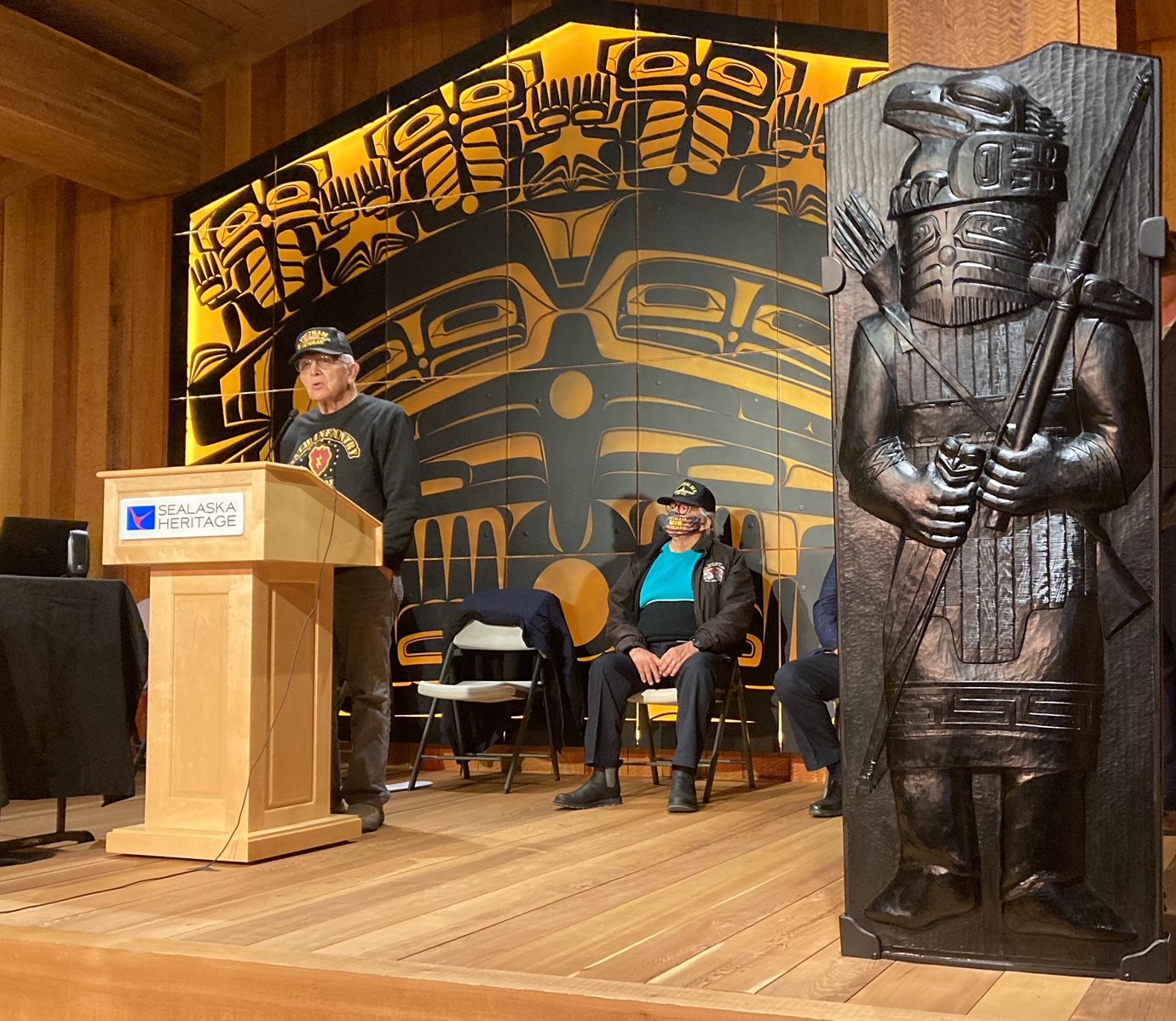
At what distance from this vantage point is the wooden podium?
3.71 m

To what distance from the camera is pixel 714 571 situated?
5.59 m

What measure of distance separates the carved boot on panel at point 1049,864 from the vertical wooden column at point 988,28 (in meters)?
1.45

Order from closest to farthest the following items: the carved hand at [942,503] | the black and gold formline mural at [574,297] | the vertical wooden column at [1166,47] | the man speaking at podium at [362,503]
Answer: the carved hand at [942,503]
the man speaking at podium at [362,503]
the vertical wooden column at [1166,47]
the black and gold formline mural at [574,297]

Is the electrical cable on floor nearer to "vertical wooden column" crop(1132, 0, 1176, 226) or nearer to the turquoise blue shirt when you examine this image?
the turquoise blue shirt

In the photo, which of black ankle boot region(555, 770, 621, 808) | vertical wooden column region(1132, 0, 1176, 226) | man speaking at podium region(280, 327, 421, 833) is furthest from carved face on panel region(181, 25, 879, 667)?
man speaking at podium region(280, 327, 421, 833)

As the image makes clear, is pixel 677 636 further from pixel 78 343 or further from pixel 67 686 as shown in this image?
pixel 78 343

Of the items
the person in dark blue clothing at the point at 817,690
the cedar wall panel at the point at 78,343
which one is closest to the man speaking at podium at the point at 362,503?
the person in dark blue clothing at the point at 817,690

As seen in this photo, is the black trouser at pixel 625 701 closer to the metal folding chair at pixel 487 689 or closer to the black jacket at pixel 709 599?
the black jacket at pixel 709 599

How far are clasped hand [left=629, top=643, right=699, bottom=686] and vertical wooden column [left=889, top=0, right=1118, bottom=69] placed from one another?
2898mm

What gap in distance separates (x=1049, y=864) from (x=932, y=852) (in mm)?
205

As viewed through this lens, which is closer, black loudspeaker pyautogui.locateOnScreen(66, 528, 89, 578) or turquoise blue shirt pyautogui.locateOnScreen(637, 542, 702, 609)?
black loudspeaker pyautogui.locateOnScreen(66, 528, 89, 578)

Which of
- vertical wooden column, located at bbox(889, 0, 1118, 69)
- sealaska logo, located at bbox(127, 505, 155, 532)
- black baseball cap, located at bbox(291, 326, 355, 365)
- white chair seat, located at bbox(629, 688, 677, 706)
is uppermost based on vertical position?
vertical wooden column, located at bbox(889, 0, 1118, 69)

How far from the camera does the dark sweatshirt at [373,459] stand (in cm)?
454

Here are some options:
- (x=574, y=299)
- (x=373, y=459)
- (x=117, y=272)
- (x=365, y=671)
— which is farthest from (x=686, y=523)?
(x=117, y=272)
